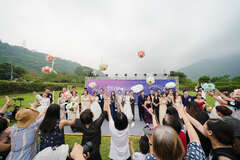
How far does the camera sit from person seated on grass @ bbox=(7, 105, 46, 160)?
1547 mm

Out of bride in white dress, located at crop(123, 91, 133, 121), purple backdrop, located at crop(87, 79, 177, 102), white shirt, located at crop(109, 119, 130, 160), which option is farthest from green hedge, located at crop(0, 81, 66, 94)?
white shirt, located at crop(109, 119, 130, 160)

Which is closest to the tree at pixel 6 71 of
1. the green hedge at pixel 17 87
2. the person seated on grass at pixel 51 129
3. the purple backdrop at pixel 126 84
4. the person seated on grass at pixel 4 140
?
the green hedge at pixel 17 87

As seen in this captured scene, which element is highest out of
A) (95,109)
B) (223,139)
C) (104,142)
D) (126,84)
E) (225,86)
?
(126,84)

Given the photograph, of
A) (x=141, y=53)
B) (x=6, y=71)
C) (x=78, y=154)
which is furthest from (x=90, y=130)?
(x=6, y=71)

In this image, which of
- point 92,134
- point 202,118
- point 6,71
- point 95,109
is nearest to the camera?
point 92,134

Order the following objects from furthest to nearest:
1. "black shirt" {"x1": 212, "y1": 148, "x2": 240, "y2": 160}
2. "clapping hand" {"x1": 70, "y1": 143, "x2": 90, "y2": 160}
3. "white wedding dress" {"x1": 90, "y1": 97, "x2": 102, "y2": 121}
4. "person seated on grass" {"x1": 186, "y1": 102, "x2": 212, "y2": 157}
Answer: "white wedding dress" {"x1": 90, "y1": 97, "x2": 102, "y2": 121} < "person seated on grass" {"x1": 186, "y1": 102, "x2": 212, "y2": 157} < "black shirt" {"x1": 212, "y1": 148, "x2": 240, "y2": 160} < "clapping hand" {"x1": 70, "y1": 143, "x2": 90, "y2": 160}

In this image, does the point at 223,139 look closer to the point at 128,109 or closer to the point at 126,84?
the point at 128,109

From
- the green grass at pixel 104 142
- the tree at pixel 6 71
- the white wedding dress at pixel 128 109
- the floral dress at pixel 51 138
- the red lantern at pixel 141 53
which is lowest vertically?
Result: the green grass at pixel 104 142

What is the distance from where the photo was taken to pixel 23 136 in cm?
157

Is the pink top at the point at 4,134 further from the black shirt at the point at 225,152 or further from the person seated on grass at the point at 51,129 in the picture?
the black shirt at the point at 225,152

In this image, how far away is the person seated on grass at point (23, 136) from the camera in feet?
5.08

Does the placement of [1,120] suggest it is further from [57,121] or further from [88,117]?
[88,117]

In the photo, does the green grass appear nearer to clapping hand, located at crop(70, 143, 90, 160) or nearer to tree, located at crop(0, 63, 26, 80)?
clapping hand, located at crop(70, 143, 90, 160)

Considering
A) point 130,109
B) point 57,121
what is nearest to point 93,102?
point 130,109
